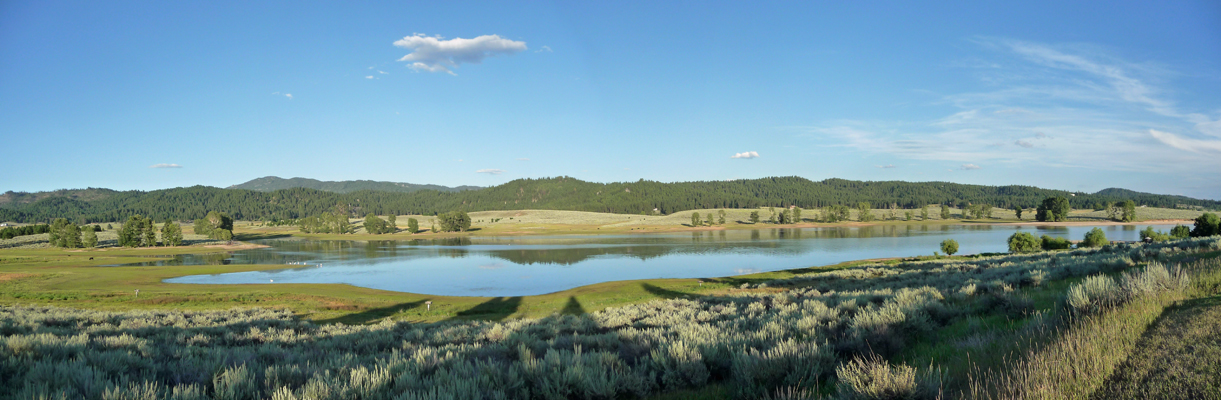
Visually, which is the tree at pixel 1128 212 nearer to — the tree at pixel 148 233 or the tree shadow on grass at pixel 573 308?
the tree shadow on grass at pixel 573 308

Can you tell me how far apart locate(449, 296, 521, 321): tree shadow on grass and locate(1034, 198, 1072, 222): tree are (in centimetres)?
15581

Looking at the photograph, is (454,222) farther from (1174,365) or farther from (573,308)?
(1174,365)

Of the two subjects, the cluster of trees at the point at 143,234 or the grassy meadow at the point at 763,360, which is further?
the cluster of trees at the point at 143,234

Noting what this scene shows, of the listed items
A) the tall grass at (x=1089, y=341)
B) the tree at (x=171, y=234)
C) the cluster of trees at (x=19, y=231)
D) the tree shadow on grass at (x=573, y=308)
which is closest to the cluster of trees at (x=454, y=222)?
the tree at (x=171, y=234)

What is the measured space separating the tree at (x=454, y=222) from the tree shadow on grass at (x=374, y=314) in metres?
108

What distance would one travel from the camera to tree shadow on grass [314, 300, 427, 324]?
21719 millimetres

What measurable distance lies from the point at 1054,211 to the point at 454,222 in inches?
6006

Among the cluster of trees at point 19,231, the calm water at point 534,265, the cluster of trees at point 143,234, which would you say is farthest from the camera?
the cluster of trees at point 19,231

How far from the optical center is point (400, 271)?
52969 mm

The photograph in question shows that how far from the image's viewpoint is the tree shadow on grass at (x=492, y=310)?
23042 mm

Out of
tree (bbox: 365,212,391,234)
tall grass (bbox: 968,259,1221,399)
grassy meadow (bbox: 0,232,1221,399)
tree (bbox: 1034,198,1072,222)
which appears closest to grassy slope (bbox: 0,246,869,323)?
grassy meadow (bbox: 0,232,1221,399)

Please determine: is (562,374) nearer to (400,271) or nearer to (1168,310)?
(1168,310)

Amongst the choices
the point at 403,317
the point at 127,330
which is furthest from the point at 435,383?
the point at 403,317

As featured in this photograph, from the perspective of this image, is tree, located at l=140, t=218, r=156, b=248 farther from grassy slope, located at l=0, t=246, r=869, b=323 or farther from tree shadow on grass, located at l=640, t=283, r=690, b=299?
tree shadow on grass, located at l=640, t=283, r=690, b=299
